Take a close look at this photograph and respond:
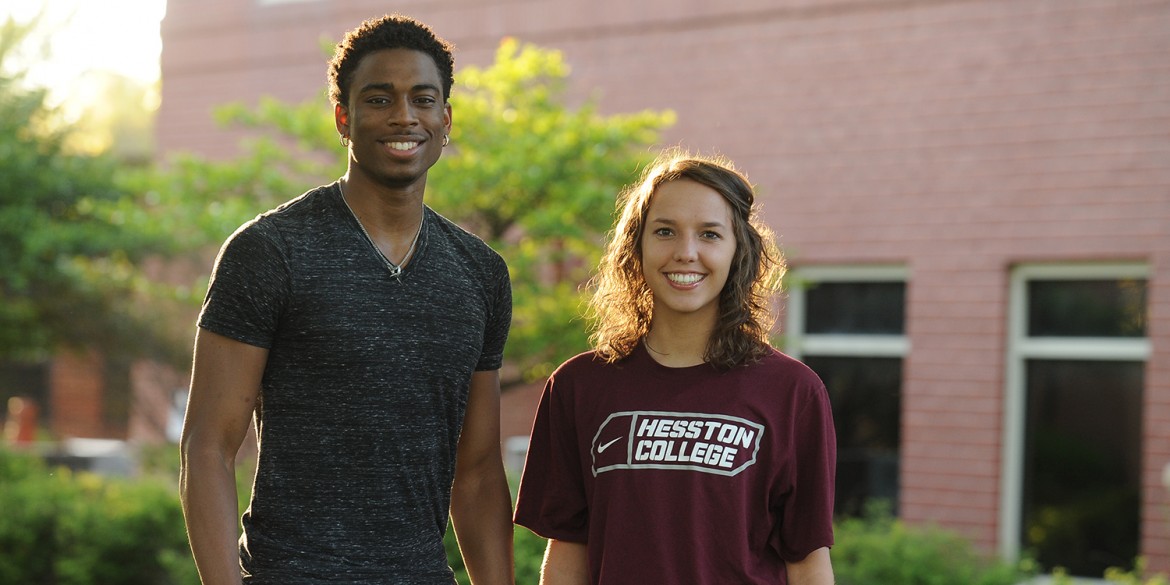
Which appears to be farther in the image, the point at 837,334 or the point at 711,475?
the point at 837,334

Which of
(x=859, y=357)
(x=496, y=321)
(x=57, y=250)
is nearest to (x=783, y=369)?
(x=496, y=321)

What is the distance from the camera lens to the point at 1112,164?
26.3 feet

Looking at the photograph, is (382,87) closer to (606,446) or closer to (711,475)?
(606,446)

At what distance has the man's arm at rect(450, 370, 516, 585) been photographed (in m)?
3.12

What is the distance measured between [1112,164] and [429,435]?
6248 mm

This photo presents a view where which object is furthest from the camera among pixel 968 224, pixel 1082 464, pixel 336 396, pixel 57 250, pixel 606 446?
pixel 57 250

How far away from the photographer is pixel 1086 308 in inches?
324

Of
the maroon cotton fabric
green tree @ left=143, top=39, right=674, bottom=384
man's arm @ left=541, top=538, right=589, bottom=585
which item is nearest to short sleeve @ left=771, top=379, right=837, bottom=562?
the maroon cotton fabric

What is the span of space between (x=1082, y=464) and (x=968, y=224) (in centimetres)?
158

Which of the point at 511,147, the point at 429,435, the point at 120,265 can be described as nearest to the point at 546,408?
the point at 429,435

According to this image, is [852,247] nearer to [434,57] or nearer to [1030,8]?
[1030,8]

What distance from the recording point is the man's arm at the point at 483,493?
312 cm

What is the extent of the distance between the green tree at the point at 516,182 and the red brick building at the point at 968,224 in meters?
0.42

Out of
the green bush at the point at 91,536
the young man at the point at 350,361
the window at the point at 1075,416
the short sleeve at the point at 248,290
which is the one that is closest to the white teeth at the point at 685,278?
the young man at the point at 350,361
